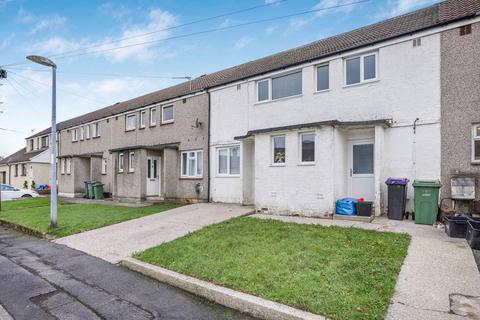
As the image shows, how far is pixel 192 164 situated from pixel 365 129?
9306 mm

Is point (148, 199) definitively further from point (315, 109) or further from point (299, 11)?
point (299, 11)

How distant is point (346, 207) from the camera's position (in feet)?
32.1

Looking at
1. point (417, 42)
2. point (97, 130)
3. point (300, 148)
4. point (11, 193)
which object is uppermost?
point (417, 42)

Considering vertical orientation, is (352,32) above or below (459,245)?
above

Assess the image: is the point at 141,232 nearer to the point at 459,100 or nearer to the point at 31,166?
the point at 459,100

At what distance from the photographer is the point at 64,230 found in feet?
32.8

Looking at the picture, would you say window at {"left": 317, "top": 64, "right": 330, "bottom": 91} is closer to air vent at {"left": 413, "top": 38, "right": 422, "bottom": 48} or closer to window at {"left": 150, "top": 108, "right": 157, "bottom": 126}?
air vent at {"left": 413, "top": 38, "right": 422, "bottom": 48}

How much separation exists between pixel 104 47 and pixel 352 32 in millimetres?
11987

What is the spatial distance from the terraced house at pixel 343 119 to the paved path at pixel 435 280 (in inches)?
138

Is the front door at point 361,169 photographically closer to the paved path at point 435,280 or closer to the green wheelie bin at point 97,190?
the paved path at point 435,280

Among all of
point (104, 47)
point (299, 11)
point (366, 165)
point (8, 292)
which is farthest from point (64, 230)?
point (299, 11)

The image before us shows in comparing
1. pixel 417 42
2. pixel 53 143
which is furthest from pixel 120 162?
pixel 417 42

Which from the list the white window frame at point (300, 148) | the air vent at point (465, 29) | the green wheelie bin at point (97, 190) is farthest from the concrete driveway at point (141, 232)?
the green wheelie bin at point (97, 190)

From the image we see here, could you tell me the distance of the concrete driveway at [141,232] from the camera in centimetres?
752
